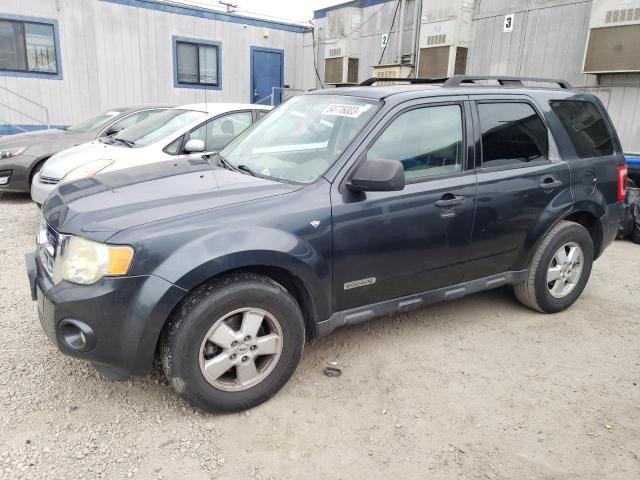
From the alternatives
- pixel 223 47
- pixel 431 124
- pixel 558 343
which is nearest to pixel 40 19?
pixel 223 47

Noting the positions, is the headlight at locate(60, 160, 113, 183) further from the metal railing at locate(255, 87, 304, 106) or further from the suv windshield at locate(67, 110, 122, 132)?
the metal railing at locate(255, 87, 304, 106)

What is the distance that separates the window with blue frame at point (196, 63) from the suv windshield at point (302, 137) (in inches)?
492

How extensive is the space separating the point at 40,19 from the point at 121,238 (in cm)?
1335

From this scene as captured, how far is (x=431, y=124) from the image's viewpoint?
3.28 meters

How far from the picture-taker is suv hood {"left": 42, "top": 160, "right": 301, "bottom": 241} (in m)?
2.49

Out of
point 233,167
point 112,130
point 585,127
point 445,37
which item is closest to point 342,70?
point 445,37

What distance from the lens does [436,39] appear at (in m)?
11.4

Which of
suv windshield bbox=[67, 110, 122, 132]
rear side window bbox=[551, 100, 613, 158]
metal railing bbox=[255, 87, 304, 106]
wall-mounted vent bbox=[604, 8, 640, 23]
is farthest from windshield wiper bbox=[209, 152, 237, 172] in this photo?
metal railing bbox=[255, 87, 304, 106]

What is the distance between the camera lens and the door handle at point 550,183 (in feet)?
12.1

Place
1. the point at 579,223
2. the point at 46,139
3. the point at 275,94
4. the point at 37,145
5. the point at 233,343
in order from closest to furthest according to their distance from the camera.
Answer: the point at 233,343
the point at 579,223
the point at 37,145
the point at 46,139
the point at 275,94

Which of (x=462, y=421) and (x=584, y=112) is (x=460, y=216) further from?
(x=584, y=112)

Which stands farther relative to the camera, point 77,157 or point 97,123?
point 97,123

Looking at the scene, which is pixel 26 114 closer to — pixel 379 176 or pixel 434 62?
pixel 434 62

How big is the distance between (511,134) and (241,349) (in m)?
2.43
